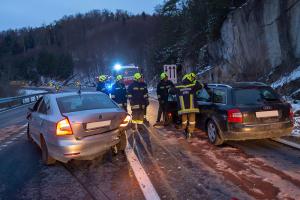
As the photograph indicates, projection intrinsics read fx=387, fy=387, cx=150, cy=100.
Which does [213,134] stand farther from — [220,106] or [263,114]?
[263,114]

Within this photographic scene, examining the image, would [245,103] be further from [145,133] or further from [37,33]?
[37,33]

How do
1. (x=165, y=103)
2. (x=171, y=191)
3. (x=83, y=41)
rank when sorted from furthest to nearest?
1. (x=83, y=41)
2. (x=165, y=103)
3. (x=171, y=191)

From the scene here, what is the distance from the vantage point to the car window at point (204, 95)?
9.18 meters

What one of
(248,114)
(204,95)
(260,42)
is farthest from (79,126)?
(260,42)

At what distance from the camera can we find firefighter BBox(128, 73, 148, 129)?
1147 cm

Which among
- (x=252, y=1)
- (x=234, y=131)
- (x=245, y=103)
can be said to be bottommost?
(x=234, y=131)

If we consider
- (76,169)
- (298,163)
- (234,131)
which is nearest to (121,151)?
(76,169)

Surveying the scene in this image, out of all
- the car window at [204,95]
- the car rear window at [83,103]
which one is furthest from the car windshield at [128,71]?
the car rear window at [83,103]

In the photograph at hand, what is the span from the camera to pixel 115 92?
40.1 ft

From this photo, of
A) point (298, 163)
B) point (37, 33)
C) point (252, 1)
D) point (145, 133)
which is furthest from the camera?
point (37, 33)

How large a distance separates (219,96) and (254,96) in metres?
0.82

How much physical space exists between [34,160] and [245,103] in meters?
4.48

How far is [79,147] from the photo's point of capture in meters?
6.70

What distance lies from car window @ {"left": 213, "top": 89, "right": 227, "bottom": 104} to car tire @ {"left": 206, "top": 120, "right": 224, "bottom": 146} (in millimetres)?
504
